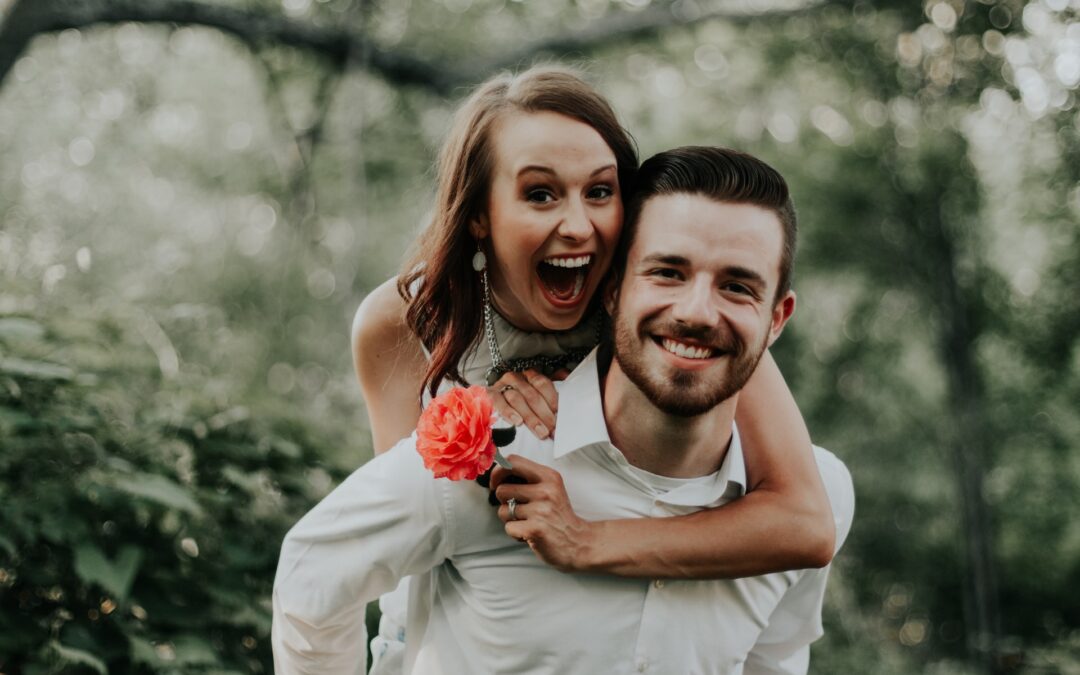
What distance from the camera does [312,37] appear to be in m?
7.12

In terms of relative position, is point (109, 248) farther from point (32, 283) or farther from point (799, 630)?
point (799, 630)

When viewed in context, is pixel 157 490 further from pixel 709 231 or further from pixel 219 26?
pixel 219 26

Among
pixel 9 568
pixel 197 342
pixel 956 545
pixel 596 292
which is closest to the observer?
pixel 596 292

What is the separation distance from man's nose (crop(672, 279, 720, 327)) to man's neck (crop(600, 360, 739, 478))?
232mm

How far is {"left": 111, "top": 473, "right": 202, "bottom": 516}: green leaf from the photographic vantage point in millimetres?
3451

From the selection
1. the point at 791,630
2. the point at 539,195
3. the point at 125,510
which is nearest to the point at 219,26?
the point at 125,510

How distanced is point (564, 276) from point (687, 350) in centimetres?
50

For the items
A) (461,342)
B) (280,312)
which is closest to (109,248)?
(280,312)

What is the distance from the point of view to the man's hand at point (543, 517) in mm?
2238

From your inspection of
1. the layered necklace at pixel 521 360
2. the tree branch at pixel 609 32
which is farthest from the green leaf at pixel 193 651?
the tree branch at pixel 609 32

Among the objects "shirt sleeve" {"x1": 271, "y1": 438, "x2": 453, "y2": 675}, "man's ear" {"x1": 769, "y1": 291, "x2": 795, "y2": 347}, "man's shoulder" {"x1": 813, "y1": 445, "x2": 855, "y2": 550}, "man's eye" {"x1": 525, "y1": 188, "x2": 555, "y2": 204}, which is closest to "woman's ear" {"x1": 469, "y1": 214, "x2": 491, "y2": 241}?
"man's eye" {"x1": 525, "y1": 188, "x2": 555, "y2": 204}

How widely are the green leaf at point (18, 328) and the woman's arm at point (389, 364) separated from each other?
1.25 m

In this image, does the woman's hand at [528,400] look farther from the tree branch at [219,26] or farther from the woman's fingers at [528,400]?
the tree branch at [219,26]

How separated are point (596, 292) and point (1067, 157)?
6604mm
